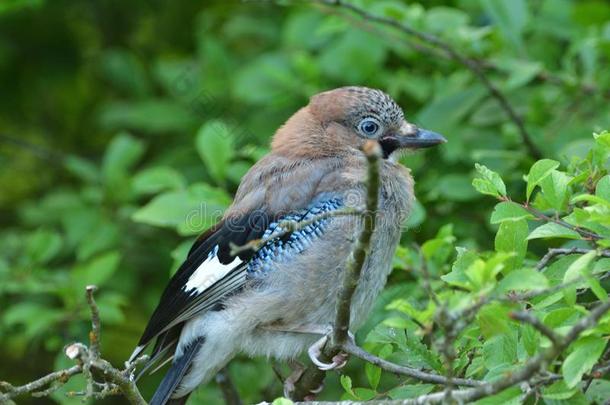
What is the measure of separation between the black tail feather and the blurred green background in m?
0.42

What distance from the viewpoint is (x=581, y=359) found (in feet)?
7.06

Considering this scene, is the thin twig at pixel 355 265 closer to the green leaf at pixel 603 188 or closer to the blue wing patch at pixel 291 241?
the blue wing patch at pixel 291 241

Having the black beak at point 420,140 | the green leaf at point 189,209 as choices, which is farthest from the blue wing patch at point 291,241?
the black beak at point 420,140

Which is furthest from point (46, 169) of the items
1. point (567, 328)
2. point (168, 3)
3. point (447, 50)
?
point (567, 328)

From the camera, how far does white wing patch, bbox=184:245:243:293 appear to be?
3.68 m

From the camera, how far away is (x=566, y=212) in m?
2.69

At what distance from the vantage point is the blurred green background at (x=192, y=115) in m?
4.29

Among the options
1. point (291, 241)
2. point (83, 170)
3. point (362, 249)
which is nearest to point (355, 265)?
point (362, 249)

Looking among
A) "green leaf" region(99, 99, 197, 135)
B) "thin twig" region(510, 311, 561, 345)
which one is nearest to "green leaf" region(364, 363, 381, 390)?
"thin twig" region(510, 311, 561, 345)

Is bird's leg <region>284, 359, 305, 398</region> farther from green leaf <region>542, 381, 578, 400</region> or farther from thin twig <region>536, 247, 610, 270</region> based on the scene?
green leaf <region>542, 381, 578, 400</region>

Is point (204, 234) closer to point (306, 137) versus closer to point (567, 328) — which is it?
point (306, 137)

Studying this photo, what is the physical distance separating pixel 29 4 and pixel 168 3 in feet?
4.24

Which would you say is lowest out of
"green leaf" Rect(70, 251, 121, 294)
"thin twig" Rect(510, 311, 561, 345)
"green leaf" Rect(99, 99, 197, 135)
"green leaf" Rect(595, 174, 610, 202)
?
"thin twig" Rect(510, 311, 561, 345)

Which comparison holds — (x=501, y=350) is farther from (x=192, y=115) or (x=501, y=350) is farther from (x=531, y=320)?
(x=192, y=115)
